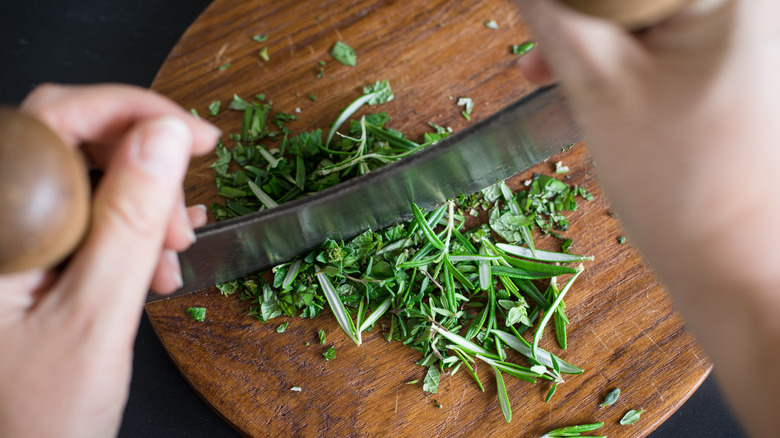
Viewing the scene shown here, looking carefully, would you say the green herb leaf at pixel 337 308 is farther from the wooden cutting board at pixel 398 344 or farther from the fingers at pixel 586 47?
the fingers at pixel 586 47

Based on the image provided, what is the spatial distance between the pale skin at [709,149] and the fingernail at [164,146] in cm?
44

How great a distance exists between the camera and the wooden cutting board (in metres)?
1.01

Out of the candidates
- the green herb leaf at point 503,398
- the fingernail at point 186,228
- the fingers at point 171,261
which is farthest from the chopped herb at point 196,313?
the green herb leaf at point 503,398

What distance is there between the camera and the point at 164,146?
63cm

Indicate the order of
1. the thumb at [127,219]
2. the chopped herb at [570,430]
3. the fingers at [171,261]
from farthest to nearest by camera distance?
the chopped herb at [570,430], the fingers at [171,261], the thumb at [127,219]

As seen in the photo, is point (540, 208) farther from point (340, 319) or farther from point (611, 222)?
point (340, 319)

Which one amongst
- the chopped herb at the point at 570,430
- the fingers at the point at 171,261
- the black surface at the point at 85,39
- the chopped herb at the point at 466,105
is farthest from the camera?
the black surface at the point at 85,39

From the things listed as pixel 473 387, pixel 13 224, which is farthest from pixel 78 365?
pixel 473 387

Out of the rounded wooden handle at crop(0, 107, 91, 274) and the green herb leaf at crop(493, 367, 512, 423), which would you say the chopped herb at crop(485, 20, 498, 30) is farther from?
the rounded wooden handle at crop(0, 107, 91, 274)

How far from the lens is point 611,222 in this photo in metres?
1.09

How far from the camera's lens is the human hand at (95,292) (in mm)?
621

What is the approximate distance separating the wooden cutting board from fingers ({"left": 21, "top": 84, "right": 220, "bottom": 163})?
39cm

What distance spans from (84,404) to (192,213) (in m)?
0.32

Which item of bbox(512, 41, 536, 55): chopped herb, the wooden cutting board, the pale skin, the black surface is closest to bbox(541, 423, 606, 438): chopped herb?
the wooden cutting board
